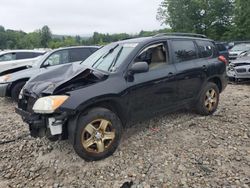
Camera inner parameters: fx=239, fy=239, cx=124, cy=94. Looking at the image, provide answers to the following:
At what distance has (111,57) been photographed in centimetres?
409

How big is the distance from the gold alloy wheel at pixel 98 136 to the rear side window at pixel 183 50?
1890 millimetres

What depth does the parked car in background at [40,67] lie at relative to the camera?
6.43 m

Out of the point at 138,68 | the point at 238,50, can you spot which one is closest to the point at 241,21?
the point at 238,50

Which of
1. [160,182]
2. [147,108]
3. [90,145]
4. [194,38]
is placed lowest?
[160,182]

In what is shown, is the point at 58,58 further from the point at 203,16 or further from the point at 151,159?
the point at 203,16

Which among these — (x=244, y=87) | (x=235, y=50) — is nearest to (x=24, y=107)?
(x=244, y=87)

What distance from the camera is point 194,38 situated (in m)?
4.98

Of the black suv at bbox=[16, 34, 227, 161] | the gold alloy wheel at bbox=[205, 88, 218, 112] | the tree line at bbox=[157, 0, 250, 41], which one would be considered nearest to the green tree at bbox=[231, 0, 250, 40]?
the tree line at bbox=[157, 0, 250, 41]

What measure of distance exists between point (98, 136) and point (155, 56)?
1.80m

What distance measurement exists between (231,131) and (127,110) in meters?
2.05

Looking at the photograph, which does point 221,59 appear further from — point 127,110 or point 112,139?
point 112,139

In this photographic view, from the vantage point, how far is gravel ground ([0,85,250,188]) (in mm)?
3049

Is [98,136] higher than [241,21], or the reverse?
[241,21]

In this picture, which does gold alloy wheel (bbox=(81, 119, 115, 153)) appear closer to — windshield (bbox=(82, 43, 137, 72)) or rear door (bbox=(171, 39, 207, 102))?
windshield (bbox=(82, 43, 137, 72))
